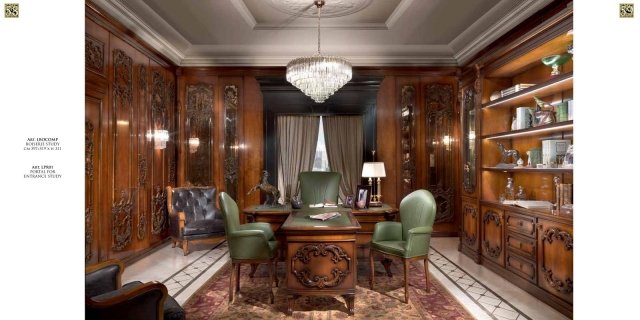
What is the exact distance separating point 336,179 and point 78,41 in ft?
12.2

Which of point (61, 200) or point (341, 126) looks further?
point (341, 126)

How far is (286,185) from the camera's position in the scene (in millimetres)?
5883

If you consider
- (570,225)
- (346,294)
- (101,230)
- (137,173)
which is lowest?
(346,294)

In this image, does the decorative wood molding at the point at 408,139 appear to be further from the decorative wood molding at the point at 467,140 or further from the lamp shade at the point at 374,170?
the lamp shade at the point at 374,170

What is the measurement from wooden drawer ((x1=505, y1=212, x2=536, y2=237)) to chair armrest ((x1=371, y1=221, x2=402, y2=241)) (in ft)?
3.77

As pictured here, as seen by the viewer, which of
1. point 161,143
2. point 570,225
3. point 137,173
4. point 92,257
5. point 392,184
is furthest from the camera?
point 392,184

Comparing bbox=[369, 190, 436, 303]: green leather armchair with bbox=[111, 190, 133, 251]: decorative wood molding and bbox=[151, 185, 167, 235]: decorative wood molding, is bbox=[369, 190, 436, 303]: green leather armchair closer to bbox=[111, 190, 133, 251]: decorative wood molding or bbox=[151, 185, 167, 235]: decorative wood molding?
bbox=[111, 190, 133, 251]: decorative wood molding

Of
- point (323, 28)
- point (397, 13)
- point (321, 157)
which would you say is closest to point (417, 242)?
point (397, 13)

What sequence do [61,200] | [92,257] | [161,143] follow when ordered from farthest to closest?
1. [161,143]
2. [92,257]
3. [61,200]

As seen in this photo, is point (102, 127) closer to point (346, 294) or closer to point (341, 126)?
point (346, 294)

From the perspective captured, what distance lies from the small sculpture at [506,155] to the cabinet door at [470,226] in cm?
66

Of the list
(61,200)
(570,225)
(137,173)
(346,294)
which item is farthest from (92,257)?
(570,225)
